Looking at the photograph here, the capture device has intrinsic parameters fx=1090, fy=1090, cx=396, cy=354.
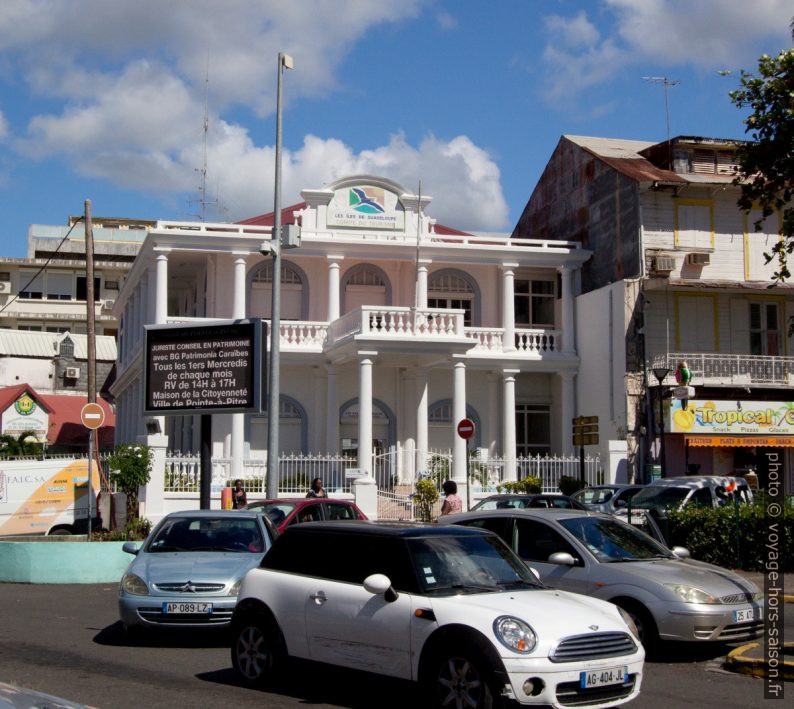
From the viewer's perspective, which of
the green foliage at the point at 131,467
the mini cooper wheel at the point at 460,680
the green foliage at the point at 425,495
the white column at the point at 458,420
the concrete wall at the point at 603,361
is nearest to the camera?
the mini cooper wheel at the point at 460,680

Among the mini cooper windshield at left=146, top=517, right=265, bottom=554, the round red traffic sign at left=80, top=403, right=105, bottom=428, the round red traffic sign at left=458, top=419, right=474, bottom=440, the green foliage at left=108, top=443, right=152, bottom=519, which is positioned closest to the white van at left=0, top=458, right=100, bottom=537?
the green foliage at left=108, top=443, right=152, bottom=519

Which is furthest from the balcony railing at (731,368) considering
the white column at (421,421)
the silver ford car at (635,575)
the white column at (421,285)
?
the silver ford car at (635,575)

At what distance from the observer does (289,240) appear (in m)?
21.6

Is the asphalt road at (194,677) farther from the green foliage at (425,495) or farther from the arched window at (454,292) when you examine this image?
the arched window at (454,292)

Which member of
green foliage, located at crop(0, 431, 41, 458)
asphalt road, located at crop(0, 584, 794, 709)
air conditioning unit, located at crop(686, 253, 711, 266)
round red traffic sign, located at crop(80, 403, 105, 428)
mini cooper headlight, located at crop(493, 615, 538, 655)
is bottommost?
asphalt road, located at crop(0, 584, 794, 709)

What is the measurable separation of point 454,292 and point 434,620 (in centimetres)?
2858

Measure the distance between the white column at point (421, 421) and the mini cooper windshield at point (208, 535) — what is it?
17418 mm

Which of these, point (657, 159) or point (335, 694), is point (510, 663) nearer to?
point (335, 694)

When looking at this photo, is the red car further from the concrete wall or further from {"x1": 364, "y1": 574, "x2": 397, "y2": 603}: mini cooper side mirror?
the concrete wall

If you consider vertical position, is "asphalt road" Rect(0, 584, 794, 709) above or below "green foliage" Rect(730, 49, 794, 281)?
below

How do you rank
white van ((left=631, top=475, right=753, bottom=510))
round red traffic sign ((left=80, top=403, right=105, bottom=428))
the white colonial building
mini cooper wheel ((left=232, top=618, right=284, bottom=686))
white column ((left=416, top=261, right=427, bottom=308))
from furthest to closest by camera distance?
1. white column ((left=416, top=261, right=427, bottom=308))
2. the white colonial building
3. white van ((left=631, top=475, right=753, bottom=510))
4. round red traffic sign ((left=80, top=403, right=105, bottom=428))
5. mini cooper wheel ((left=232, top=618, right=284, bottom=686))

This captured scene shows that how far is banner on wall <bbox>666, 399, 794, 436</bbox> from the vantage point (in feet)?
104

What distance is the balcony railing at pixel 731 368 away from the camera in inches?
1272

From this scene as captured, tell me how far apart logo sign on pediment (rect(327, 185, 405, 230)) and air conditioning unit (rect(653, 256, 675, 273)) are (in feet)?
26.3
